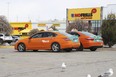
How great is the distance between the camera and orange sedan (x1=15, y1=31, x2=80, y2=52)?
2227 cm

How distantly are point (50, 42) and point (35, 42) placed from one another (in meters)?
1.19

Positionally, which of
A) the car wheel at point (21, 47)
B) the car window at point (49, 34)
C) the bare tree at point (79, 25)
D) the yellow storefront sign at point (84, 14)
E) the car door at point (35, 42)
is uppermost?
the yellow storefront sign at point (84, 14)

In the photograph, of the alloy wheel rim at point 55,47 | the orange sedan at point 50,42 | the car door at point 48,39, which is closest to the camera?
the orange sedan at point 50,42

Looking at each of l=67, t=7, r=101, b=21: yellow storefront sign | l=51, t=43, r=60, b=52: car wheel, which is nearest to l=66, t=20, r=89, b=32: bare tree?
l=67, t=7, r=101, b=21: yellow storefront sign

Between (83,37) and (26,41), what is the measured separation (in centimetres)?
394

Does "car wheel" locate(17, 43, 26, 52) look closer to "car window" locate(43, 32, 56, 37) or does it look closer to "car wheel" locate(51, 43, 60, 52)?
"car window" locate(43, 32, 56, 37)

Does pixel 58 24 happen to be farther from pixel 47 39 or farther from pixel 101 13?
pixel 47 39

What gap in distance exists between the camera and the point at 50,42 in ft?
74.4

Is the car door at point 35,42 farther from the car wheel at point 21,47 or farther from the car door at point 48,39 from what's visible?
the car wheel at point 21,47

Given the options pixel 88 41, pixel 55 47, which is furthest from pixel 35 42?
pixel 88 41

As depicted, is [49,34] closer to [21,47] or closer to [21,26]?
[21,47]

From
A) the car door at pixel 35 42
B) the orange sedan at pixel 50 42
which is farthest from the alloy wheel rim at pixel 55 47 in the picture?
the car door at pixel 35 42

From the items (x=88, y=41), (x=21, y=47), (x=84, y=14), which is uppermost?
(x=84, y=14)

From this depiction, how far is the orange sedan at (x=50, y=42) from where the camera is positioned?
73.0 feet
